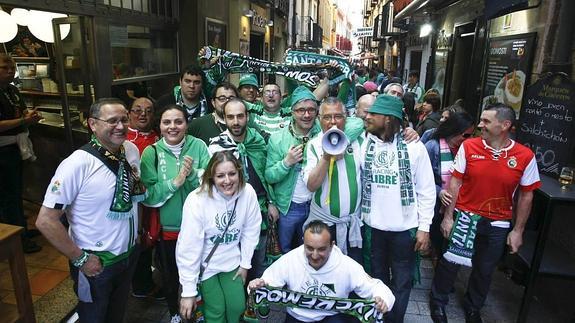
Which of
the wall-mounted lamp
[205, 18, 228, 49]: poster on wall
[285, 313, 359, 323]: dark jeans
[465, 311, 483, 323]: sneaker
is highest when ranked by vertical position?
the wall-mounted lamp

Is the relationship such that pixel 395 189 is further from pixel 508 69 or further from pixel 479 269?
pixel 508 69

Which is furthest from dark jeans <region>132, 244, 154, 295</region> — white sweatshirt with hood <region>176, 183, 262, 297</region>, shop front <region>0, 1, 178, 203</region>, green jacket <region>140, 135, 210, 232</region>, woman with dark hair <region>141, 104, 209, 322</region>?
shop front <region>0, 1, 178, 203</region>

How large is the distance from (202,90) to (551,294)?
434 centimetres

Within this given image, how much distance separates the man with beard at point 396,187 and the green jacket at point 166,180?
1365mm

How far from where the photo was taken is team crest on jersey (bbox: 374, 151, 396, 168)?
290 cm

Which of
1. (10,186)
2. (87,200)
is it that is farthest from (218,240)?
(10,186)

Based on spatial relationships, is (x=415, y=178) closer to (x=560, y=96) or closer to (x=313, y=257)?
(x=313, y=257)

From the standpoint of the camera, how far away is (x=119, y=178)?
2469 mm

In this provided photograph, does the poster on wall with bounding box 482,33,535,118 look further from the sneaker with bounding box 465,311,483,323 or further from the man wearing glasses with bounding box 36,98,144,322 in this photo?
the man wearing glasses with bounding box 36,98,144,322

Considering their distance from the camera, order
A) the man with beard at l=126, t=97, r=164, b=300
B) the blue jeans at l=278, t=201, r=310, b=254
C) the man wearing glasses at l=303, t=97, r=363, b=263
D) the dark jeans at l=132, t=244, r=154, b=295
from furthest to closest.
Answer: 1. the dark jeans at l=132, t=244, r=154, b=295
2. the man with beard at l=126, t=97, r=164, b=300
3. the blue jeans at l=278, t=201, r=310, b=254
4. the man wearing glasses at l=303, t=97, r=363, b=263

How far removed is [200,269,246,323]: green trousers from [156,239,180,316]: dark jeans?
1.71 feet

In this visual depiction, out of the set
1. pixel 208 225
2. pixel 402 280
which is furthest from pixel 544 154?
pixel 208 225

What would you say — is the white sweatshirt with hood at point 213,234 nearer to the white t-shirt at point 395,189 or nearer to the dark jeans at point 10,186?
the white t-shirt at point 395,189

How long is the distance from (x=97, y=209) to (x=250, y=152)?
1374 millimetres
